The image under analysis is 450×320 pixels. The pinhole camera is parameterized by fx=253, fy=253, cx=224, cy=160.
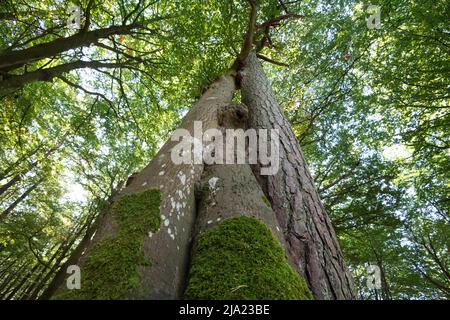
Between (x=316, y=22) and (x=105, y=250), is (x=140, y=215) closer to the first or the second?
(x=105, y=250)

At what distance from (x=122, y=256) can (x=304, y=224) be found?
1.38 metres

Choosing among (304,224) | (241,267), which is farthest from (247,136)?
(241,267)

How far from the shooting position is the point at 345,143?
652cm

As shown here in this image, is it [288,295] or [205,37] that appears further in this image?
[205,37]

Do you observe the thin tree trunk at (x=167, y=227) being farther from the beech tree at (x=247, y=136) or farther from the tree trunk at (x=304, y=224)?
the tree trunk at (x=304, y=224)

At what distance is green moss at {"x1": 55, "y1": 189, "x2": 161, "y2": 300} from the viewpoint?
1.17 m

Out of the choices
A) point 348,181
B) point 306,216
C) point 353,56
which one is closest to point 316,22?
point 353,56

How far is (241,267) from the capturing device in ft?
4.42

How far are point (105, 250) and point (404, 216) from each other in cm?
685

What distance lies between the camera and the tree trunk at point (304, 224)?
5.62 feet

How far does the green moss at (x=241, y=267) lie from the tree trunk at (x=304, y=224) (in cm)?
31

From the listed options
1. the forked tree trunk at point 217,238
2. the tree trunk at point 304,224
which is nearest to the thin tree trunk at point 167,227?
the forked tree trunk at point 217,238

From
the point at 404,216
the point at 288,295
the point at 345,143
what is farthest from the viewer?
the point at 345,143

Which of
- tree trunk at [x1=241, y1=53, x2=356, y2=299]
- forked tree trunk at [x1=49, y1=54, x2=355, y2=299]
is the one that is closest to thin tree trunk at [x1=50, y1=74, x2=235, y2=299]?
forked tree trunk at [x1=49, y1=54, x2=355, y2=299]
